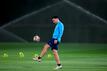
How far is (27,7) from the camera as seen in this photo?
38.7 metres

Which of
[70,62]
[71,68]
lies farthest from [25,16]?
[71,68]

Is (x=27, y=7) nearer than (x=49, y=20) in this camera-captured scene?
No

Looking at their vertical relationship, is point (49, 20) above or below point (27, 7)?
below

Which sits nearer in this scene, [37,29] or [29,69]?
[29,69]

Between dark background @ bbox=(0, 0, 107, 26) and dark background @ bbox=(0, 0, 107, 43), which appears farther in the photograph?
dark background @ bbox=(0, 0, 107, 26)

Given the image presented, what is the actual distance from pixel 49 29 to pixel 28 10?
218 cm

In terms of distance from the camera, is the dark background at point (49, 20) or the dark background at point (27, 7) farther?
the dark background at point (27, 7)

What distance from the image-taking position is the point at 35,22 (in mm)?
38000

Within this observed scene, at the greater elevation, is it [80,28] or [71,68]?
[80,28]

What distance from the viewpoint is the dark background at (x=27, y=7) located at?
38250 millimetres

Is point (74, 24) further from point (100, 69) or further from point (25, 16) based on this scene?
point (100, 69)

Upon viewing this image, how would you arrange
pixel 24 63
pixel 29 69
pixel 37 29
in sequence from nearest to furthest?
pixel 29 69
pixel 24 63
pixel 37 29

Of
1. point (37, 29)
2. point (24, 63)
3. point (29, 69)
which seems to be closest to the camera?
point (29, 69)

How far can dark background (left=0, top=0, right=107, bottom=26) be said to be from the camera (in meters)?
38.2
